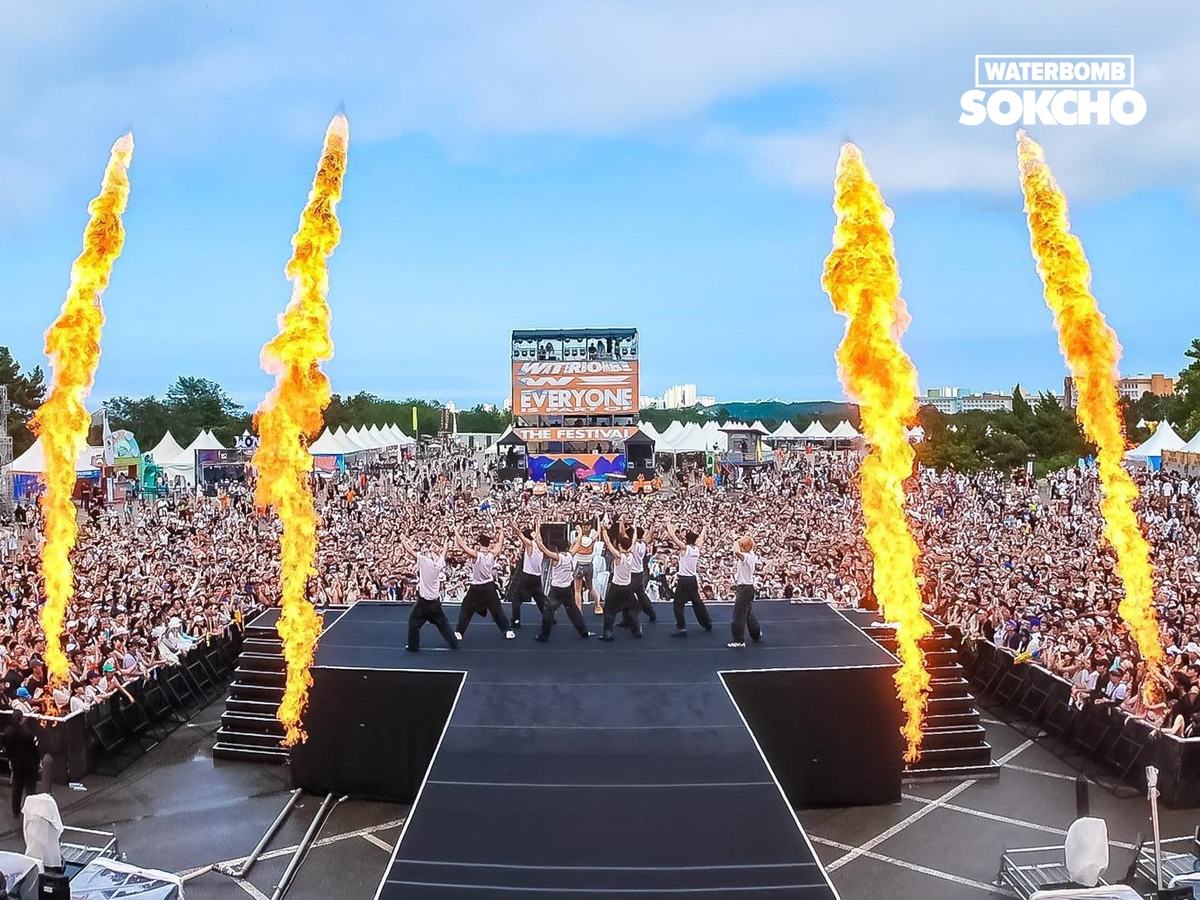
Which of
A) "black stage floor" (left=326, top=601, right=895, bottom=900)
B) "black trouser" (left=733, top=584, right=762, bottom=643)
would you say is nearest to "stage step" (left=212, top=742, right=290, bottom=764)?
"black stage floor" (left=326, top=601, right=895, bottom=900)

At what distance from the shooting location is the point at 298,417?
10953mm

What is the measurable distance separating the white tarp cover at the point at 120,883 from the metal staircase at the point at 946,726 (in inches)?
308

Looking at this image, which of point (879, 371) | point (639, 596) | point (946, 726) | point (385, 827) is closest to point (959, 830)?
point (946, 726)

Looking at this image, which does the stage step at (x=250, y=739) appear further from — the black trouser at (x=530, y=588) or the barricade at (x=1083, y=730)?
the barricade at (x=1083, y=730)

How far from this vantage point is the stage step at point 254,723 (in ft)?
37.3

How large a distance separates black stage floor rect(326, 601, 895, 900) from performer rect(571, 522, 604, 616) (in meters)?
2.78

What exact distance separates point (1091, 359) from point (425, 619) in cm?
910

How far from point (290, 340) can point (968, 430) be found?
5169cm

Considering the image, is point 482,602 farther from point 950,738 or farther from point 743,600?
point 950,738

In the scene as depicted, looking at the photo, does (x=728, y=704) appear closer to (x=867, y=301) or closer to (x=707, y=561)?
(x=867, y=301)

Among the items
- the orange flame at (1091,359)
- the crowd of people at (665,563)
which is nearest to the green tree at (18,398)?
the crowd of people at (665,563)

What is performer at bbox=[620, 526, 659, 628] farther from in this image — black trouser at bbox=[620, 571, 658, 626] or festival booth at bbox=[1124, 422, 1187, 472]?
festival booth at bbox=[1124, 422, 1187, 472]

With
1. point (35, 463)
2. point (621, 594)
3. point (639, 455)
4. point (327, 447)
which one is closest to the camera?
point (621, 594)

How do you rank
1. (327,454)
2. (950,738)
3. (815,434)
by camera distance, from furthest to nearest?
(815,434) < (327,454) < (950,738)
